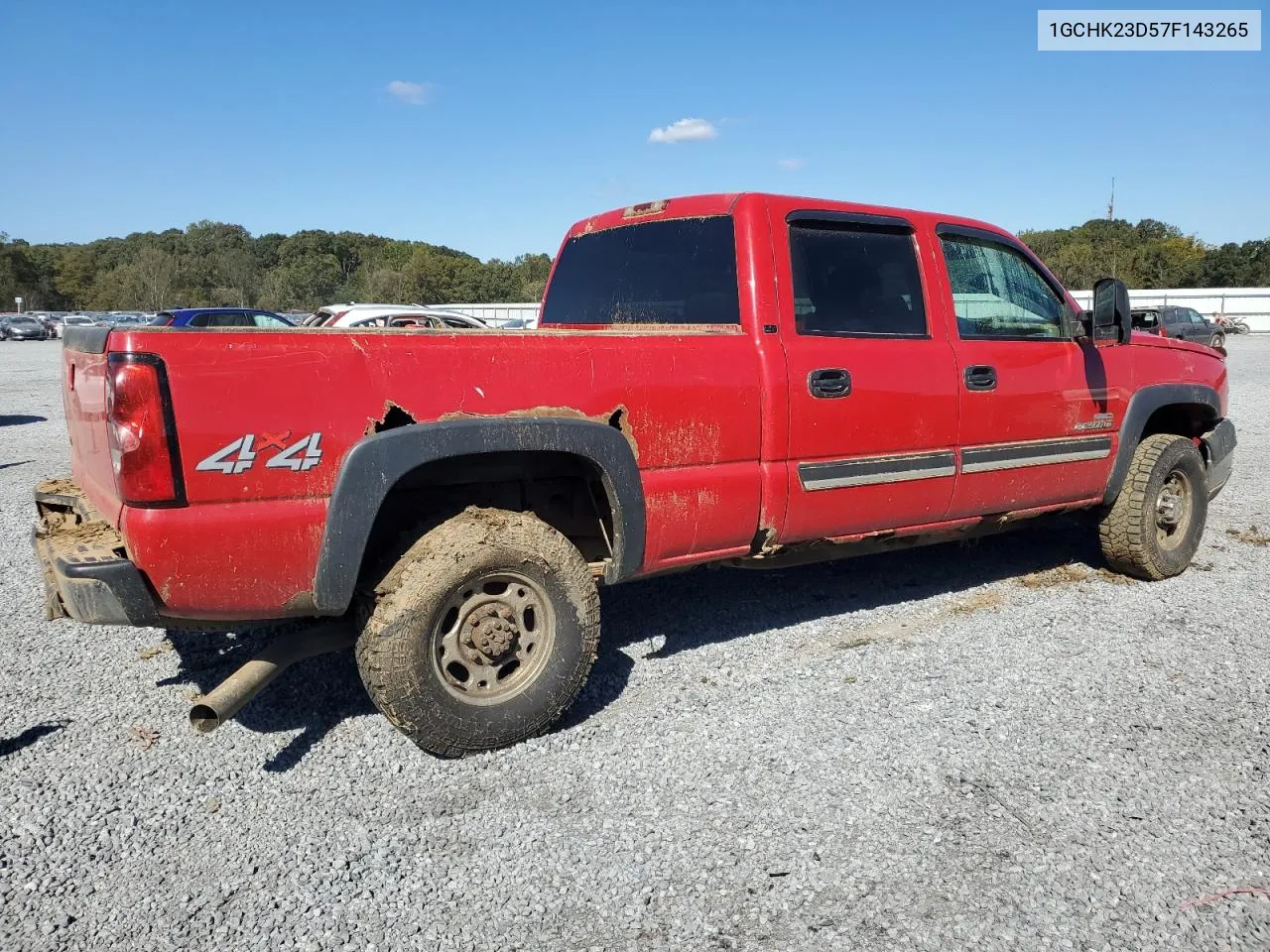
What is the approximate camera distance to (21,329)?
4500cm

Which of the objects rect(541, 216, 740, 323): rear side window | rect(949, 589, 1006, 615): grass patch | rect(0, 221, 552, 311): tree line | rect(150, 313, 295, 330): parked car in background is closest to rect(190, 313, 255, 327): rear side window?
rect(150, 313, 295, 330): parked car in background

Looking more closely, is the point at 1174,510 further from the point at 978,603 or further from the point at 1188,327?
the point at 1188,327

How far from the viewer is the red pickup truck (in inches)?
108

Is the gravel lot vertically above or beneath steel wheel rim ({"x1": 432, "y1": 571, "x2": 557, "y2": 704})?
beneath

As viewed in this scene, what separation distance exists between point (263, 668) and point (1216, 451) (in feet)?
17.8

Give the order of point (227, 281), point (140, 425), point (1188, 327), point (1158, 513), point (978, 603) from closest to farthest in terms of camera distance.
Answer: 1. point (140, 425)
2. point (978, 603)
3. point (1158, 513)
4. point (1188, 327)
5. point (227, 281)

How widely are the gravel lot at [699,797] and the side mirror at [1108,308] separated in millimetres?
1438

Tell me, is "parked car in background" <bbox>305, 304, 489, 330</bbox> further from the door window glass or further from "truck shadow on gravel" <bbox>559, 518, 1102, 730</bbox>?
the door window glass

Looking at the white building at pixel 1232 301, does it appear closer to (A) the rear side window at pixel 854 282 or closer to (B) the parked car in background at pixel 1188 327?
(B) the parked car in background at pixel 1188 327

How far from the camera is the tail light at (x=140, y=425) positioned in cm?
261

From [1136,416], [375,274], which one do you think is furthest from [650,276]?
[375,274]

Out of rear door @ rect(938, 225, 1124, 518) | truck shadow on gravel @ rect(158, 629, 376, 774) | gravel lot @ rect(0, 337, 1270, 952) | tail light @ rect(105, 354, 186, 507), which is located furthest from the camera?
rear door @ rect(938, 225, 1124, 518)

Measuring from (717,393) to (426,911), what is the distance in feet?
6.49

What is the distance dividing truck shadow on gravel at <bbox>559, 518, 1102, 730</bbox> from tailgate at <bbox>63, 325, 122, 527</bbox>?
1.78 m
